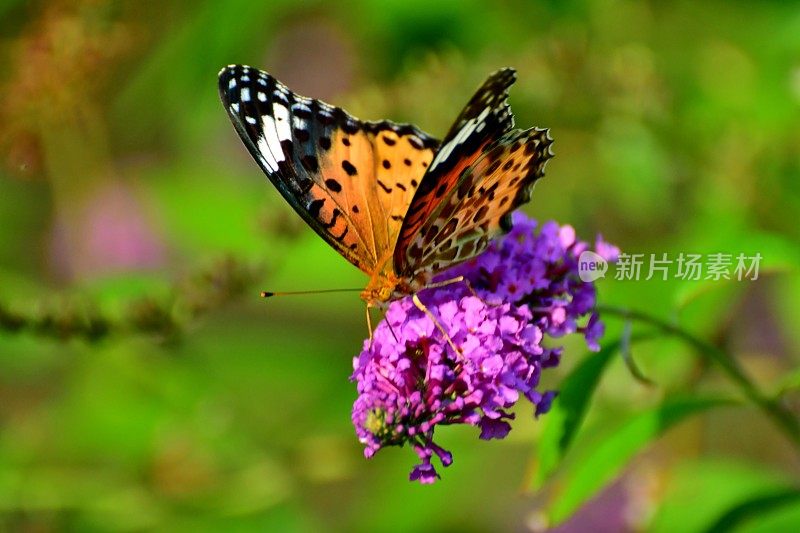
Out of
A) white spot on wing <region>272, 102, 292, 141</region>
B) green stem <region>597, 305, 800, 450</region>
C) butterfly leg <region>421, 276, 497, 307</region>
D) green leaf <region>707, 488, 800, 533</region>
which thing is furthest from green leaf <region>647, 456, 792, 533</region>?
white spot on wing <region>272, 102, 292, 141</region>

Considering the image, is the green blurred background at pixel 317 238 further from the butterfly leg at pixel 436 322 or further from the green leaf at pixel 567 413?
the butterfly leg at pixel 436 322

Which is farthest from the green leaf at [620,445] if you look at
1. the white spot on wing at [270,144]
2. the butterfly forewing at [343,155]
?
the white spot on wing at [270,144]

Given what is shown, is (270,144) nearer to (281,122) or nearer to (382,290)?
(281,122)

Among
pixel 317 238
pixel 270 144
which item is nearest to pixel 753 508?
pixel 270 144

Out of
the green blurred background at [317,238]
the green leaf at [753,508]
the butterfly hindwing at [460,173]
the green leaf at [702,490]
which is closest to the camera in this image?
the butterfly hindwing at [460,173]

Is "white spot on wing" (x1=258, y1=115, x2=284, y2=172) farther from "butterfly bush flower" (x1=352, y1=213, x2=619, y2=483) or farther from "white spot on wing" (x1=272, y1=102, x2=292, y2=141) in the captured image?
"butterfly bush flower" (x1=352, y1=213, x2=619, y2=483)

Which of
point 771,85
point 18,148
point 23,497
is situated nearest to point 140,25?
point 18,148

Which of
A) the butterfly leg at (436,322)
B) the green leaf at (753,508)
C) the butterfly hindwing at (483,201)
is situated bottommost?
the green leaf at (753,508)
